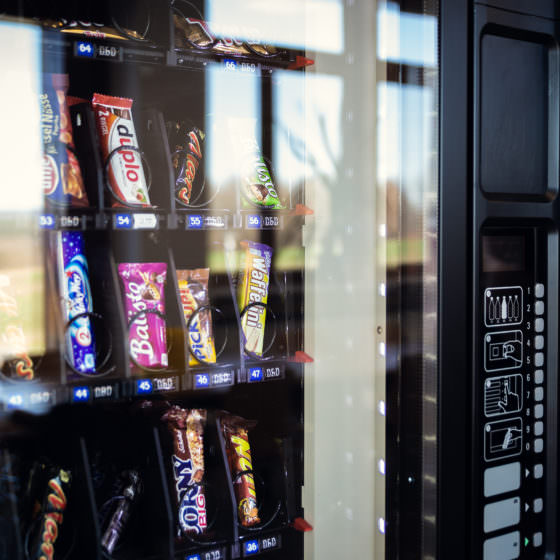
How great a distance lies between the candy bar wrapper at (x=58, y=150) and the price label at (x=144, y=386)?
1.15 ft

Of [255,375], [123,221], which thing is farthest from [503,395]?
[123,221]

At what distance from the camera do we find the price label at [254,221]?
129cm

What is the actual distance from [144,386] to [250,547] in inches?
16.5

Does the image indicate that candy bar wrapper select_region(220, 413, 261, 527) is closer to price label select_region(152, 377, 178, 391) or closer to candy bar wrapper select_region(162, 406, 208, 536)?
candy bar wrapper select_region(162, 406, 208, 536)

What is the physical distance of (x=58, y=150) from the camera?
1.20 m

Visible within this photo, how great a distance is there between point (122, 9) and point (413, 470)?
3.59ft

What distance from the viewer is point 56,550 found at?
1225 millimetres

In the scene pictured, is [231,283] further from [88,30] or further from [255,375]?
[88,30]

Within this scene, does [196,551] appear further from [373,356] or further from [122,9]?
[122,9]

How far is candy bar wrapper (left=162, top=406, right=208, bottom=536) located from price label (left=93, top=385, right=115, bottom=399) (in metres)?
0.27

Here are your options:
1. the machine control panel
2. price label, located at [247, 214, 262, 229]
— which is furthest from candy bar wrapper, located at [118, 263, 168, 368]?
the machine control panel

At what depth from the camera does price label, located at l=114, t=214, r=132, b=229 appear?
1.16 metres


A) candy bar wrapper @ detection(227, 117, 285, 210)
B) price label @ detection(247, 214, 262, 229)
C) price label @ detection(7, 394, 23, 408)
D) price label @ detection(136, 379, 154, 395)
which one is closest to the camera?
price label @ detection(7, 394, 23, 408)

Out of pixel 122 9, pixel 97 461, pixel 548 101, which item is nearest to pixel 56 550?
pixel 97 461
